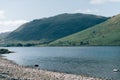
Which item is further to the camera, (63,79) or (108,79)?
(108,79)

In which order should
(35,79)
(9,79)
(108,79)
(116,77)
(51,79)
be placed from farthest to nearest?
(116,77)
(108,79)
(51,79)
(35,79)
(9,79)

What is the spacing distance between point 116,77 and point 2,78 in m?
45.5

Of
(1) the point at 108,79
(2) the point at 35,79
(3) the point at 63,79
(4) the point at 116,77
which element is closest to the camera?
(2) the point at 35,79

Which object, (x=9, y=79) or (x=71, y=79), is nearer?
(x=9, y=79)

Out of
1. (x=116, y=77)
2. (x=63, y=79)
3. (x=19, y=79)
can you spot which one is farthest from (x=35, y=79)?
(x=116, y=77)

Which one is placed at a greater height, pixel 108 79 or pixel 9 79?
pixel 9 79

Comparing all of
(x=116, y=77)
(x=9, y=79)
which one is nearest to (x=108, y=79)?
(x=116, y=77)

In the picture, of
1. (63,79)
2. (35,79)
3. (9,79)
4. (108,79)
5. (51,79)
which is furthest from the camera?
(108,79)

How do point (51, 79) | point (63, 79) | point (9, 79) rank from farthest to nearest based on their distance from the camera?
1. point (63, 79)
2. point (51, 79)
3. point (9, 79)

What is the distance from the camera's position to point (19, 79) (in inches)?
2099

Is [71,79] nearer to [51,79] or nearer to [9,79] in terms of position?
[51,79]

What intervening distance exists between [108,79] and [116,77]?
247 inches

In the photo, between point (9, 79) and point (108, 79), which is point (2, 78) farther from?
point (108, 79)

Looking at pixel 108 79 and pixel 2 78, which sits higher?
pixel 2 78
